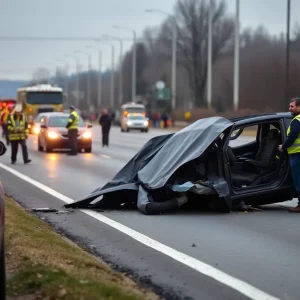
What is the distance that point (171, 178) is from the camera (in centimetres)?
1352

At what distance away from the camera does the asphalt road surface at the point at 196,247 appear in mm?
8242

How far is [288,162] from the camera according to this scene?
1394cm

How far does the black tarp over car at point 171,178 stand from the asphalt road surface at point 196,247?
274 mm

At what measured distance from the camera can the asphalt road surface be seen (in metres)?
8.24

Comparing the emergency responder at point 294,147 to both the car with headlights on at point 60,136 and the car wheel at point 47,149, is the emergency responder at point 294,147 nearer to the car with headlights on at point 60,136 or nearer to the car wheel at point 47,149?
the car with headlights on at point 60,136

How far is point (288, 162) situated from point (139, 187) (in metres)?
2.28

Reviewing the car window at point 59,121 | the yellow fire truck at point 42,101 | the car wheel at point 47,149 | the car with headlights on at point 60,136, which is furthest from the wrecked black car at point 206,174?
the yellow fire truck at point 42,101

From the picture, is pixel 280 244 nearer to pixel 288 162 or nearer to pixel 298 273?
pixel 298 273

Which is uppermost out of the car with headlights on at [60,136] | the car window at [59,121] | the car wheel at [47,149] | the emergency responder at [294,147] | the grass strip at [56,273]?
the emergency responder at [294,147]

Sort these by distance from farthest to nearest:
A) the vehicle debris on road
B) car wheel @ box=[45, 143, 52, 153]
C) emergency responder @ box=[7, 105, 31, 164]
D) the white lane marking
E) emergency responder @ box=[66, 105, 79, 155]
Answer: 1. car wheel @ box=[45, 143, 52, 153]
2. emergency responder @ box=[66, 105, 79, 155]
3. emergency responder @ box=[7, 105, 31, 164]
4. the vehicle debris on road
5. the white lane marking

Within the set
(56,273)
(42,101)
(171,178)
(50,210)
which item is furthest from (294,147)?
(42,101)

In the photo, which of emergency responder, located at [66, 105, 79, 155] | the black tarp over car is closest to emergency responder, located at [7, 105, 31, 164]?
emergency responder, located at [66, 105, 79, 155]

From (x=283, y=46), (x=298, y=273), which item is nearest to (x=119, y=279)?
(x=298, y=273)

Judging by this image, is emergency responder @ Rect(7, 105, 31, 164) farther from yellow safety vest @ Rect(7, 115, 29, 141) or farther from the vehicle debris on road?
the vehicle debris on road
